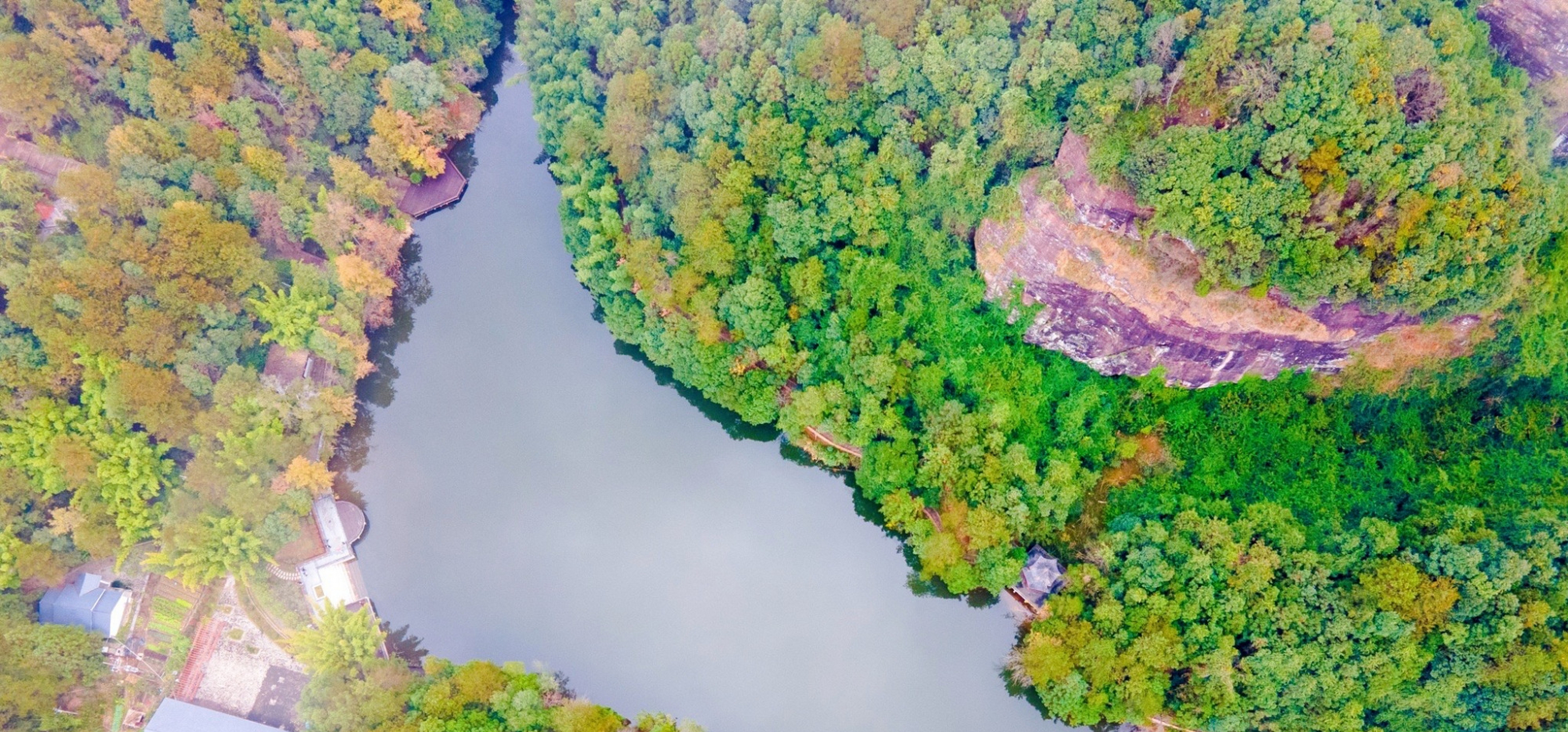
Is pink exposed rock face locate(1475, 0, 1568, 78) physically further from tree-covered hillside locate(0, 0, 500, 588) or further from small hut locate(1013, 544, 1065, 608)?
tree-covered hillside locate(0, 0, 500, 588)

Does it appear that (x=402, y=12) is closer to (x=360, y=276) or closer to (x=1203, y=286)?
(x=360, y=276)

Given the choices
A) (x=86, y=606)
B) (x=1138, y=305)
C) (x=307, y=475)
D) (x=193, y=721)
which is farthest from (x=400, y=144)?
(x=1138, y=305)

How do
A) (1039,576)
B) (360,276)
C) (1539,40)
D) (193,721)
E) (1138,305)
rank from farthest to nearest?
(360,276)
(1039,576)
(193,721)
(1138,305)
(1539,40)

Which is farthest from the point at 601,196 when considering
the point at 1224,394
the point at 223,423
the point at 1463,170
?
the point at 1463,170

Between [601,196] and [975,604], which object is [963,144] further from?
[975,604]

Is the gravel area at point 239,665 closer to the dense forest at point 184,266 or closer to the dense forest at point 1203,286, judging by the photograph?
the dense forest at point 184,266

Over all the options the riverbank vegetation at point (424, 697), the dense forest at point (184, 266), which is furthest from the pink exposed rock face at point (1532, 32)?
the dense forest at point (184, 266)

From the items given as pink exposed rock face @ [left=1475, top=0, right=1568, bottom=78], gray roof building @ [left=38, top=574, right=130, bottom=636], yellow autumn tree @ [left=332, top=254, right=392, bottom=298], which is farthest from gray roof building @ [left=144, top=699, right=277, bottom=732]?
pink exposed rock face @ [left=1475, top=0, right=1568, bottom=78]
